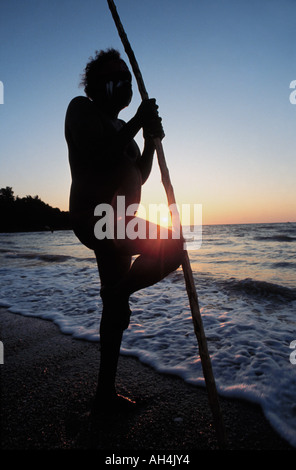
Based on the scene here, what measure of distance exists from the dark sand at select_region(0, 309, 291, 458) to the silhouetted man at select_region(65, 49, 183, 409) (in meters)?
0.22

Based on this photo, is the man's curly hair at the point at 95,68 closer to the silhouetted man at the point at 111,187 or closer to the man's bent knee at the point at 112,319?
the silhouetted man at the point at 111,187

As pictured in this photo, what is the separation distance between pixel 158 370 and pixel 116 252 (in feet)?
5.17

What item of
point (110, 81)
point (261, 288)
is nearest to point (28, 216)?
point (261, 288)

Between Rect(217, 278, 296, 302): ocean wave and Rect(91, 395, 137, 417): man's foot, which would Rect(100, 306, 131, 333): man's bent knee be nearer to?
Rect(91, 395, 137, 417): man's foot

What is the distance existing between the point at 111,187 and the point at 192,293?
0.89 metres

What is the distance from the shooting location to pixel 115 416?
1.80m

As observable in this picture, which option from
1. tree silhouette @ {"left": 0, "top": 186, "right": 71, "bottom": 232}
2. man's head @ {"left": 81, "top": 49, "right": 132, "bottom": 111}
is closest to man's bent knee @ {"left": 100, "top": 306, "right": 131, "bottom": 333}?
man's head @ {"left": 81, "top": 49, "right": 132, "bottom": 111}

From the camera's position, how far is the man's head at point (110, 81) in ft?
5.96

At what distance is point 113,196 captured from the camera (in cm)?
172

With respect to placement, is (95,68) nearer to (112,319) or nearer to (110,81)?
(110,81)

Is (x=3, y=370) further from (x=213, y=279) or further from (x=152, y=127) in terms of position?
(x=213, y=279)

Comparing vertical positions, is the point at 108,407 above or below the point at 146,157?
below

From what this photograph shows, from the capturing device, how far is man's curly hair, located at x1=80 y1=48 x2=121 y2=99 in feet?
6.17
